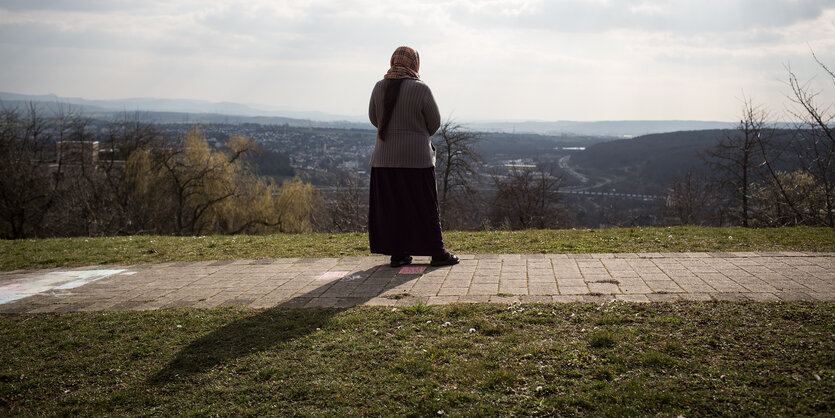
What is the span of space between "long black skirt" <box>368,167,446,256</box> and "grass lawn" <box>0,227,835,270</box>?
1.30 m

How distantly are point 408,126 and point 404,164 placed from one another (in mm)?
403

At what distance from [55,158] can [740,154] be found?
1364 inches

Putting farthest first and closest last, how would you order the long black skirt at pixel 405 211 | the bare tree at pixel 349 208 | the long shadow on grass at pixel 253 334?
the bare tree at pixel 349 208 < the long black skirt at pixel 405 211 < the long shadow on grass at pixel 253 334

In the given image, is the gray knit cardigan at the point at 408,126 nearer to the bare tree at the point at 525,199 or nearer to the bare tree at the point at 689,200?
the bare tree at the point at 525,199

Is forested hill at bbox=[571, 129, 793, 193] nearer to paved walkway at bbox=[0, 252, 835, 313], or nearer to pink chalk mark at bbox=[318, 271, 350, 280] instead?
paved walkway at bbox=[0, 252, 835, 313]

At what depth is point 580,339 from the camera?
359cm

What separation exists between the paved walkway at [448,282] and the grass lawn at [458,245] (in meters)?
0.55

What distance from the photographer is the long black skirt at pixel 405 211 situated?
583 cm

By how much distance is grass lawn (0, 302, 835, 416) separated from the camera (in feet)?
9.41

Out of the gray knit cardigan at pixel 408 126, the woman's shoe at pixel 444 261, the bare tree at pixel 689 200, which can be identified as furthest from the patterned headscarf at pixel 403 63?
the bare tree at pixel 689 200

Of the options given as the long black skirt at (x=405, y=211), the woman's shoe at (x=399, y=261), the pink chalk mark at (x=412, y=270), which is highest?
the long black skirt at (x=405, y=211)

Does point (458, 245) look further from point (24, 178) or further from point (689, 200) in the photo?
point (689, 200)

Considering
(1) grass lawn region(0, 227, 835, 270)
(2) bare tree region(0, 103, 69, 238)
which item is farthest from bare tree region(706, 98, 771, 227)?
(2) bare tree region(0, 103, 69, 238)

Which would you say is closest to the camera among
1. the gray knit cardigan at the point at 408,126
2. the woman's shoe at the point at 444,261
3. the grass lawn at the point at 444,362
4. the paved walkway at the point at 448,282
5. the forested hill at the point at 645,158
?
the grass lawn at the point at 444,362
